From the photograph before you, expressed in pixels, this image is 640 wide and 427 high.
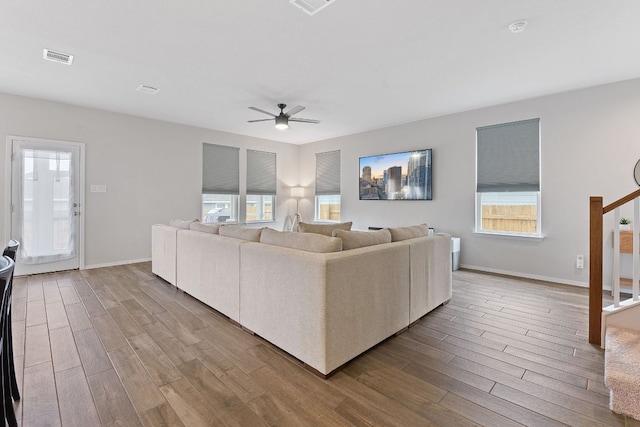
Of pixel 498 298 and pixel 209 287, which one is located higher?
pixel 209 287

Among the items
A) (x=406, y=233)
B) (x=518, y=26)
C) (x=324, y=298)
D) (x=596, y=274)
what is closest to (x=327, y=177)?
(x=406, y=233)

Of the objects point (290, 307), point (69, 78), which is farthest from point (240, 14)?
point (69, 78)

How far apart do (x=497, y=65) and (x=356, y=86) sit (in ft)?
5.32

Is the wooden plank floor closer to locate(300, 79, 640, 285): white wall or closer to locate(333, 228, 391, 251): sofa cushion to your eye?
locate(333, 228, 391, 251): sofa cushion

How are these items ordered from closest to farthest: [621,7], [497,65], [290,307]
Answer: [290,307], [621,7], [497,65]

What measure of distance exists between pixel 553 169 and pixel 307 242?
13.1ft

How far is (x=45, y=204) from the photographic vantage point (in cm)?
446

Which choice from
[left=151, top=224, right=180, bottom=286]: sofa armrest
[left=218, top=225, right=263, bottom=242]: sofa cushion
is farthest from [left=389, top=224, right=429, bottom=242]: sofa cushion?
[left=151, top=224, right=180, bottom=286]: sofa armrest

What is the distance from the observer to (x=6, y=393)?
143 centimetres

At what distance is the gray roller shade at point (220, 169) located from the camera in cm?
616

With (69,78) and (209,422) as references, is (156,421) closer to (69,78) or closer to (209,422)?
(209,422)

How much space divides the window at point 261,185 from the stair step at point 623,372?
6226 mm

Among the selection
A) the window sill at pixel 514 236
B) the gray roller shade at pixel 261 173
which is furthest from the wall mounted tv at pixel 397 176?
the gray roller shade at pixel 261 173

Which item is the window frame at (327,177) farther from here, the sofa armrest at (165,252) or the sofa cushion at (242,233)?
the sofa cushion at (242,233)
